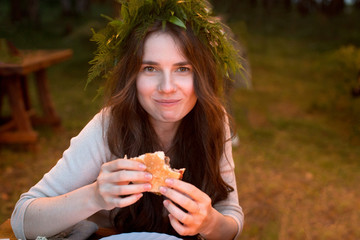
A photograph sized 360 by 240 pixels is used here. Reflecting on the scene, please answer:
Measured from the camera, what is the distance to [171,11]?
1693 millimetres

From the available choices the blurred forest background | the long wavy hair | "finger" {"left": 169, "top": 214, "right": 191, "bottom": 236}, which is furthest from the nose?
the blurred forest background

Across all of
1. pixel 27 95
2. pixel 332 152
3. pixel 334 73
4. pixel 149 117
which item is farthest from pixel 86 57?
pixel 149 117

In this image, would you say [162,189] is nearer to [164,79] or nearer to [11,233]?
[164,79]

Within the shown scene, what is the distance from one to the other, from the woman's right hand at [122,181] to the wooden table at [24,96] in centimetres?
401

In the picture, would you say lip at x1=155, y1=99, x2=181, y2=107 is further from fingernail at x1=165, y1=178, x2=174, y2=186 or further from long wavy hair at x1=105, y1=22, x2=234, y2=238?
fingernail at x1=165, y1=178, x2=174, y2=186

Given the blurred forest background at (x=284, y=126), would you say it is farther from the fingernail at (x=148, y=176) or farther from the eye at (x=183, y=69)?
the fingernail at (x=148, y=176)

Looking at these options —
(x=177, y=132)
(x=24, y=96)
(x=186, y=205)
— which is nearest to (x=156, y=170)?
(x=186, y=205)

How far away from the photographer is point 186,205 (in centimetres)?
140

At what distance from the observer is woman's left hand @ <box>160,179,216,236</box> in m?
1.40

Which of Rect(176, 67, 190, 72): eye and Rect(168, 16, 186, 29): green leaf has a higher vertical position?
Rect(168, 16, 186, 29): green leaf

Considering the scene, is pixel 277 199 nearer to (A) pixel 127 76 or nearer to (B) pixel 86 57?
(A) pixel 127 76

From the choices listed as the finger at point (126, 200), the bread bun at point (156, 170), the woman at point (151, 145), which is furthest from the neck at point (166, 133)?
the finger at point (126, 200)

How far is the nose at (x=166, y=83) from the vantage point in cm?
165

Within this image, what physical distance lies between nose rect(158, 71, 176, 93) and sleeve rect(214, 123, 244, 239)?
506 mm
